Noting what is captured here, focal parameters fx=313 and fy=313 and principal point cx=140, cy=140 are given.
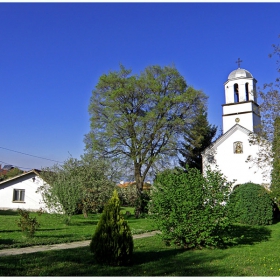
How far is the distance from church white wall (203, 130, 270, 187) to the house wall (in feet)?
56.5

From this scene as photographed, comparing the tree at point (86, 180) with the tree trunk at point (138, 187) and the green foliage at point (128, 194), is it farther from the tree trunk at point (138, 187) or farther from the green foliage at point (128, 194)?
the green foliage at point (128, 194)

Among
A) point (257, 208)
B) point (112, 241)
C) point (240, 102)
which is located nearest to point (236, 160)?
point (240, 102)

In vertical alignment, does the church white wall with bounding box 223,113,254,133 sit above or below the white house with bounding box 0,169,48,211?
above

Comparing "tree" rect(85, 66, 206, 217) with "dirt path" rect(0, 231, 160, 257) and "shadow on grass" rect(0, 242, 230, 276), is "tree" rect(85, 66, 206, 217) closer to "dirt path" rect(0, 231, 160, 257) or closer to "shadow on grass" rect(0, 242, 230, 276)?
"dirt path" rect(0, 231, 160, 257)

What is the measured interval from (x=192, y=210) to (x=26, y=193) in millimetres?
24079

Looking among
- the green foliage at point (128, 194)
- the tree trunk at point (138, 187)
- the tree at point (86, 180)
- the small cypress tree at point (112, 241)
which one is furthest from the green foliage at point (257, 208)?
the green foliage at point (128, 194)

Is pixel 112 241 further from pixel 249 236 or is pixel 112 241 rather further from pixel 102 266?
pixel 249 236

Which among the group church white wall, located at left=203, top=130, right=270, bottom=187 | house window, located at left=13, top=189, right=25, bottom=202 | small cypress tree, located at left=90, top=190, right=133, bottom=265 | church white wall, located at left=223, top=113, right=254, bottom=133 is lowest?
small cypress tree, located at left=90, top=190, right=133, bottom=265

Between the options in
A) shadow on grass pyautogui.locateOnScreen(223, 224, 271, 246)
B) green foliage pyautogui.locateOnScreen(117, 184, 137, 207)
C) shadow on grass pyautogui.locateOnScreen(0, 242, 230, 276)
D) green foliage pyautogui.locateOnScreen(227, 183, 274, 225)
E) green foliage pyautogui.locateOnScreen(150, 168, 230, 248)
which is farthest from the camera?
green foliage pyautogui.locateOnScreen(117, 184, 137, 207)

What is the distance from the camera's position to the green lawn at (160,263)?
22.9 ft

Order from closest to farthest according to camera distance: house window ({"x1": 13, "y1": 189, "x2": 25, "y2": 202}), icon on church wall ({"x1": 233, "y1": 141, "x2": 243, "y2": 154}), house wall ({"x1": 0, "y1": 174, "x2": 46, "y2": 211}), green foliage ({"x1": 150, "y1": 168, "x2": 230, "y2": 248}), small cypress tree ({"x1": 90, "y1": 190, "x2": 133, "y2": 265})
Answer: small cypress tree ({"x1": 90, "y1": 190, "x2": 133, "y2": 265}) → green foliage ({"x1": 150, "y1": 168, "x2": 230, "y2": 248}) → icon on church wall ({"x1": 233, "y1": 141, "x2": 243, "y2": 154}) → house wall ({"x1": 0, "y1": 174, "x2": 46, "y2": 211}) → house window ({"x1": 13, "y1": 189, "x2": 25, "y2": 202})

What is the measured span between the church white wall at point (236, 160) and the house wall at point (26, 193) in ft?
56.5

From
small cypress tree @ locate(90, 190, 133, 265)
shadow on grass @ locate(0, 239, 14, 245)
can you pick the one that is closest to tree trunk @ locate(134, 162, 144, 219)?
shadow on grass @ locate(0, 239, 14, 245)

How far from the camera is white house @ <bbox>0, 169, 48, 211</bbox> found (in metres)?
30.4
